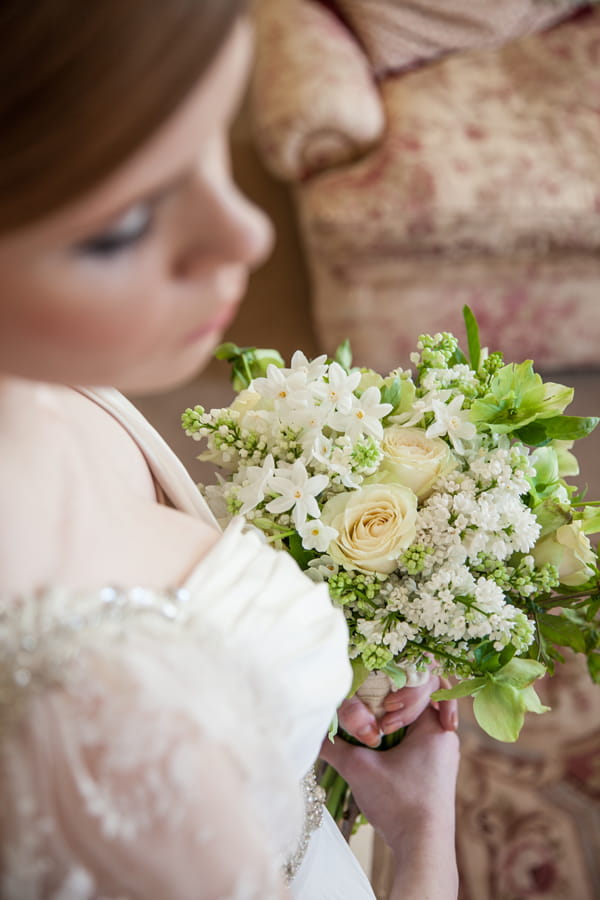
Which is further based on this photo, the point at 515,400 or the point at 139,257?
the point at 515,400

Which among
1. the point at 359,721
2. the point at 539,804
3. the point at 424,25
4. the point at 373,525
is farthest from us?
the point at 424,25

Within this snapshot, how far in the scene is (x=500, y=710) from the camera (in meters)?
0.83

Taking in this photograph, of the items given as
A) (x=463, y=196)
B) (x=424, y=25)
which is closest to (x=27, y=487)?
(x=463, y=196)

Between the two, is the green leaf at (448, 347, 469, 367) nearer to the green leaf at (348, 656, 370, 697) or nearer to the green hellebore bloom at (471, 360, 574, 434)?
the green hellebore bloom at (471, 360, 574, 434)

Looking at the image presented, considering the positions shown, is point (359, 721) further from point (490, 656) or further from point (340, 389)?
point (340, 389)

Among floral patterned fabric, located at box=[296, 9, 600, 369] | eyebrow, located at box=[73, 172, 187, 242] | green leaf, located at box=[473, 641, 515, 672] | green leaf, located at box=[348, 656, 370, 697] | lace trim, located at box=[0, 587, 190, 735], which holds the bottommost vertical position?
floral patterned fabric, located at box=[296, 9, 600, 369]

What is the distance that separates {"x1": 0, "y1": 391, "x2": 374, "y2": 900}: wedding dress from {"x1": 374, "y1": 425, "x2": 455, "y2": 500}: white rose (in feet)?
0.97

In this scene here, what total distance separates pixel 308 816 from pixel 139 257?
2.29 feet

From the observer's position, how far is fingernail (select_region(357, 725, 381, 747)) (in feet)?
3.04

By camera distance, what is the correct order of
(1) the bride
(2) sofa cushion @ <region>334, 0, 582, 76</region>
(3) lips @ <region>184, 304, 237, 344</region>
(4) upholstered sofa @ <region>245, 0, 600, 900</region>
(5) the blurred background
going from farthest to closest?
(2) sofa cushion @ <region>334, 0, 582, 76</region> → (4) upholstered sofa @ <region>245, 0, 600, 900</region> → (5) the blurred background → (3) lips @ <region>184, 304, 237, 344</region> → (1) the bride

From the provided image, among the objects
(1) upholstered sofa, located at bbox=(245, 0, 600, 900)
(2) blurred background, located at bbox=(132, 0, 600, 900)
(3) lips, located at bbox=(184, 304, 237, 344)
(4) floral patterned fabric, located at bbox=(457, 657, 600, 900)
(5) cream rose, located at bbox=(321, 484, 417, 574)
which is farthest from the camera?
(1) upholstered sofa, located at bbox=(245, 0, 600, 900)

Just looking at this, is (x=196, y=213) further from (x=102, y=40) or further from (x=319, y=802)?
(x=319, y=802)

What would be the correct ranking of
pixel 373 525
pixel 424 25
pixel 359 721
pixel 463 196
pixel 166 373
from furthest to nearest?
1. pixel 424 25
2. pixel 463 196
3. pixel 359 721
4. pixel 373 525
5. pixel 166 373

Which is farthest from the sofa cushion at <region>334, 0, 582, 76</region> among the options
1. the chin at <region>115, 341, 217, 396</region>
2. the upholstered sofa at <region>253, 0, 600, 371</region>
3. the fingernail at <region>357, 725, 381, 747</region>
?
the chin at <region>115, 341, 217, 396</region>
